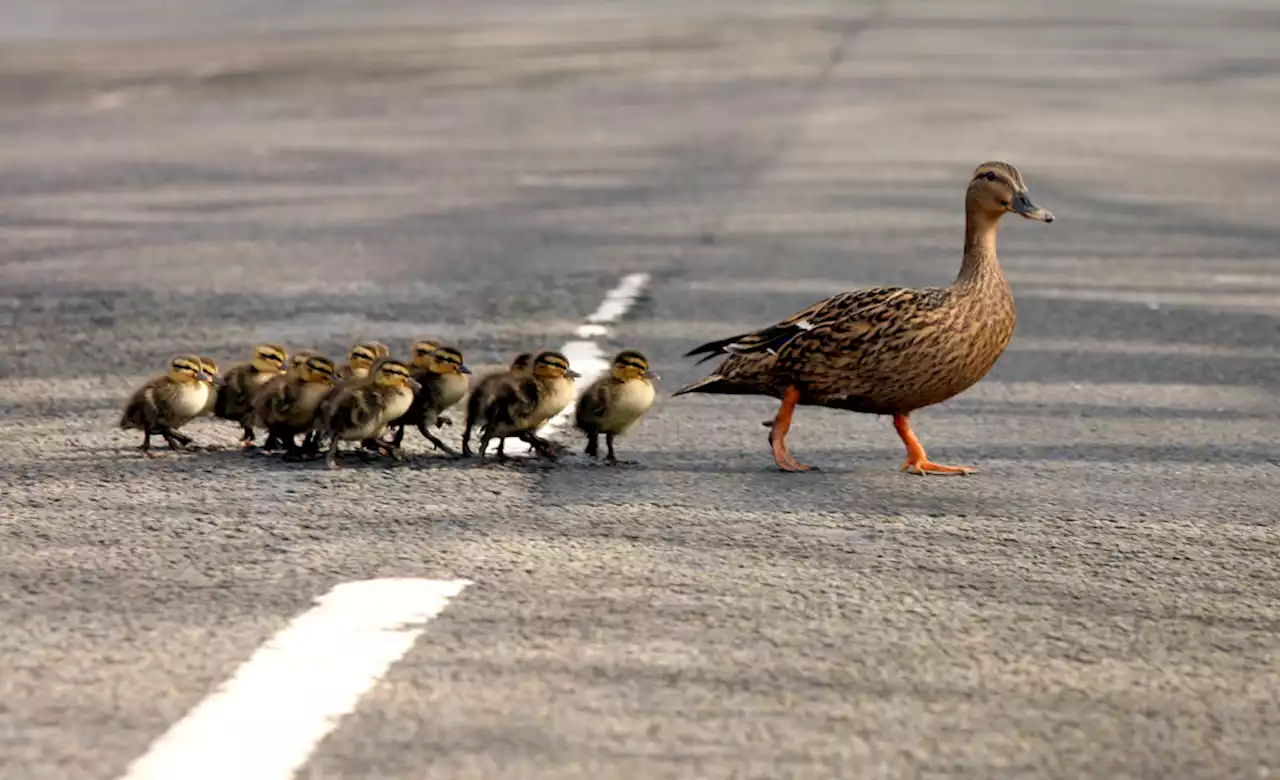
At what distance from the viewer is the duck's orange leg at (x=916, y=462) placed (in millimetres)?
9039

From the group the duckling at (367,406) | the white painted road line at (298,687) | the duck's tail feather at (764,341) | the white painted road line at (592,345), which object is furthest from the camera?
the white painted road line at (592,345)

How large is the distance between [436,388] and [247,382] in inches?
27.3

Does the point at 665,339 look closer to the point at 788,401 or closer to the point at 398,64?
the point at 788,401

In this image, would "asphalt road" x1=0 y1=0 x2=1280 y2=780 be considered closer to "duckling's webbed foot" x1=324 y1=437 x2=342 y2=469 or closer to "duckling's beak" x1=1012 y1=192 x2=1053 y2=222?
"duckling's webbed foot" x1=324 y1=437 x2=342 y2=469

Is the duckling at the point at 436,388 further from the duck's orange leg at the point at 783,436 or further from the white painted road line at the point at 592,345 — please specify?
the duck's orange leg at the point at 783,436

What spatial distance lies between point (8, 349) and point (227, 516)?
4694 mm

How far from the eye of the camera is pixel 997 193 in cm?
970

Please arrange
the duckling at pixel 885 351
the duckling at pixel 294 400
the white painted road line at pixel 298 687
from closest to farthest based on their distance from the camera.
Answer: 1. the white painted road line at pixel 298 687
2. the duckling at pixel 885 351
3. the duckling at pixel 294 400

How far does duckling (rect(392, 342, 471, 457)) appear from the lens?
9.18 m

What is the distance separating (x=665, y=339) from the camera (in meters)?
12.8

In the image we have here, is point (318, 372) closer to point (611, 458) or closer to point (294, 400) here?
point (294, 400)

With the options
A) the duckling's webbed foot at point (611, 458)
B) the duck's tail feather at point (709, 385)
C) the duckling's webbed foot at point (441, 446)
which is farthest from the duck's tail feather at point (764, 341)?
the duckling's webbed foot at point (441, 446)

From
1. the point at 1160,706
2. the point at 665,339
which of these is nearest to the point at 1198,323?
the point at 665,339

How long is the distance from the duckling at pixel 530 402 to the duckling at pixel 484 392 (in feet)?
0.08
